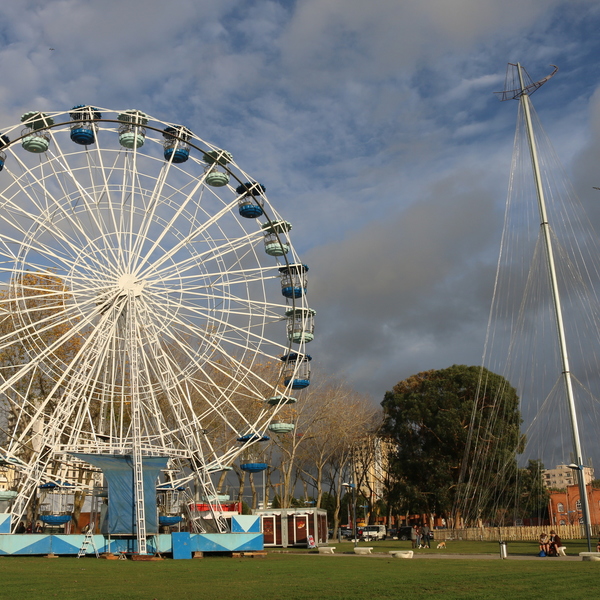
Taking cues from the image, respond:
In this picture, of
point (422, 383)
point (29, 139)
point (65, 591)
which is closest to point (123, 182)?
point (29, 139)

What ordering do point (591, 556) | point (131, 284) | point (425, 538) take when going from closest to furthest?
point (591, 556) → point (131, 284) → point (425, 538)

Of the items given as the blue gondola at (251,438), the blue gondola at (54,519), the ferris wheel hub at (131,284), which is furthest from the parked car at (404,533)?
the ferris wheel hub at (131,284)

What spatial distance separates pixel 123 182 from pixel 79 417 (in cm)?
1216

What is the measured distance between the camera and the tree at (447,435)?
55.3 meters

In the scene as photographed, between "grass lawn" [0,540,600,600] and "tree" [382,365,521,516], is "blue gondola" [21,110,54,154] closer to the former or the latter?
"grass lawn" [0,540,600,600]

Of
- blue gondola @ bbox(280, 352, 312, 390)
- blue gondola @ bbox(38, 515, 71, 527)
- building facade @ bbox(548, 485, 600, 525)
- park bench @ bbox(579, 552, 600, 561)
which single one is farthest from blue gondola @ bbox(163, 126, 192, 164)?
building facade @ bbox(548, 485, 600, 525)

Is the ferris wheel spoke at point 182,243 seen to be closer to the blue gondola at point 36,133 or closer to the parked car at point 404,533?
the blue gondola at point 36,133

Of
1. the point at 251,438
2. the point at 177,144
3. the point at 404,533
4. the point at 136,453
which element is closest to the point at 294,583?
the point at 136,453

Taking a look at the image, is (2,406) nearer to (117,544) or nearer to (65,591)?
(117,544)

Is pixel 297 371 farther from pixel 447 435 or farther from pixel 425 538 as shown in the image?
pixel 447 435

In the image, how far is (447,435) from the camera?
189 ft

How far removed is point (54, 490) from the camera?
119 feet

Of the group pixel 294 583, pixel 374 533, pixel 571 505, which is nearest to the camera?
pixel 294 583

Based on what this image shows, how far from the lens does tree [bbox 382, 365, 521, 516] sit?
55.3 metres
